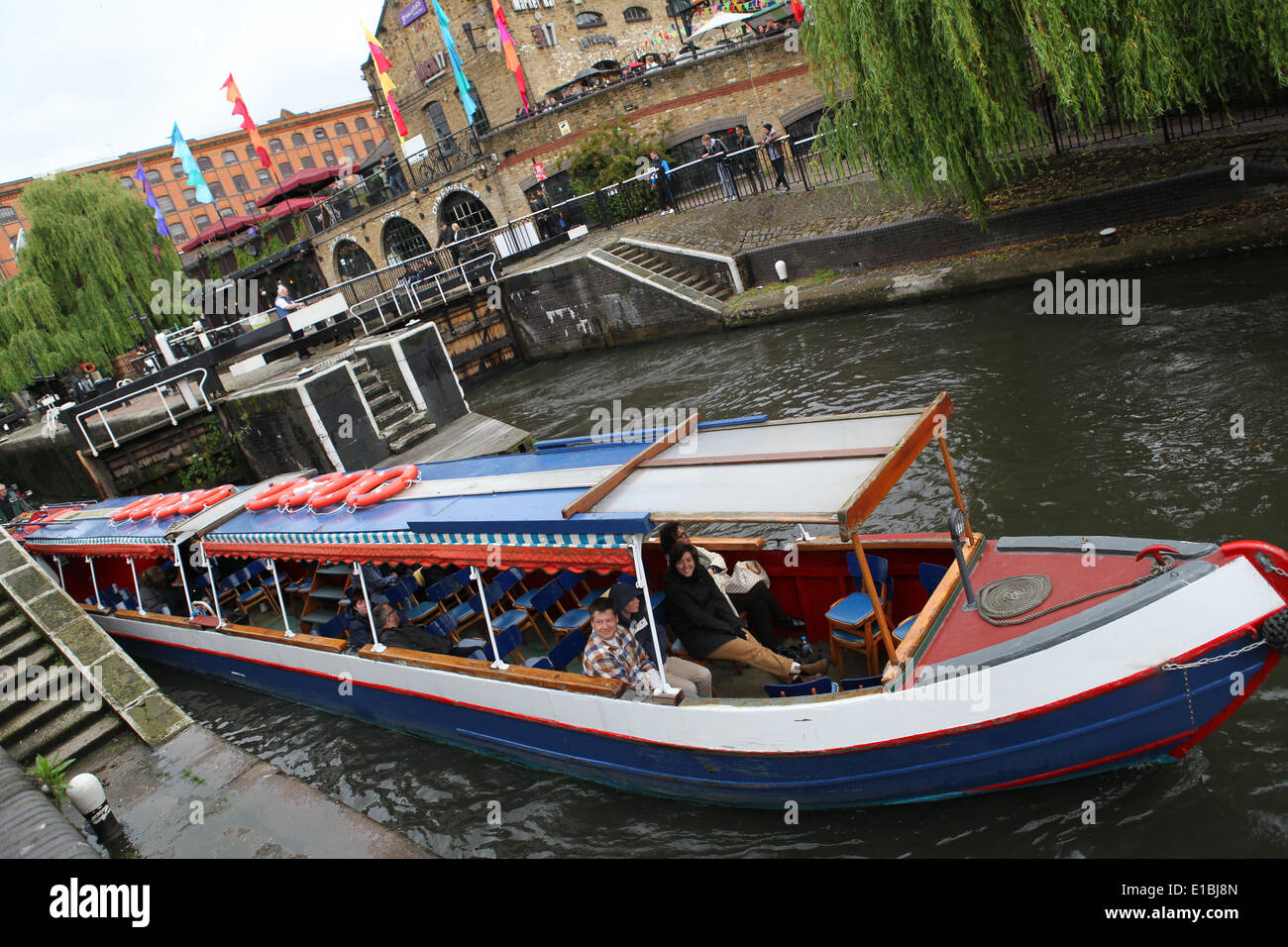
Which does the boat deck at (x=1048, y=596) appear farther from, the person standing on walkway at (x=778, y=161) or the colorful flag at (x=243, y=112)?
the colorful flag at (x=243, y=112)

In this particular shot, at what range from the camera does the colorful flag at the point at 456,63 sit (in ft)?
99.1

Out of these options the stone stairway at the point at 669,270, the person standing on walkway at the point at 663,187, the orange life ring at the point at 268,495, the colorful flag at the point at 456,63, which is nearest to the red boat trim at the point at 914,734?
the orange life ring at the point at 268,495

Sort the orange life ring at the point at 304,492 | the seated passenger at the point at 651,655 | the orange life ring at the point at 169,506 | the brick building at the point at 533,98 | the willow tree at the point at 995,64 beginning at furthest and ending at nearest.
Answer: the brick building at the point at 533,98
the orange life ring at the point at 169,506
the willow tree at the point at 995,64
the orange life ring at the point at 304,492
the seated passenger at the point at 651,655

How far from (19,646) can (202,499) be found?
98.8 inches

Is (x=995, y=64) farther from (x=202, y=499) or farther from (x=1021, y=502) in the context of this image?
(x=202, y=499)

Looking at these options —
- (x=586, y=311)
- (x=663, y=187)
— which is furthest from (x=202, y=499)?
(x=663, y=187)

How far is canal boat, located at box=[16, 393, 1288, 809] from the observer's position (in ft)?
14.2

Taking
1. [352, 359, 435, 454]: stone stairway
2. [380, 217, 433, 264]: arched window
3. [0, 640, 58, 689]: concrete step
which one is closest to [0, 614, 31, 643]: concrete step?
[0, 640, 58, 689]: concrete step

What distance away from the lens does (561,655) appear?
6.94m

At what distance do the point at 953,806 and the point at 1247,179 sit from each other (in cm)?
1176

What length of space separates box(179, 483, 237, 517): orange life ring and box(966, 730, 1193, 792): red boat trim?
9550mm

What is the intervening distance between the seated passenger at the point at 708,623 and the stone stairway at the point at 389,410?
10.5 meters
